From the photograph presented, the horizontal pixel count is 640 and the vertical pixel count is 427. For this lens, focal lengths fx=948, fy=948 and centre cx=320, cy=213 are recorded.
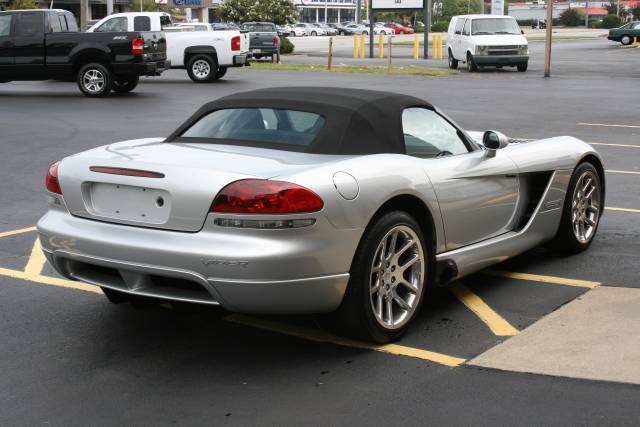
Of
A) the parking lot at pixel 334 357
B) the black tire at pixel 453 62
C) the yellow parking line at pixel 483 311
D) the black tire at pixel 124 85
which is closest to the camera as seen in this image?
the parking lot at pixel 334 357

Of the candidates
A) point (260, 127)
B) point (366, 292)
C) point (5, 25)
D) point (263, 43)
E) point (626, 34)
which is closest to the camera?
point (366, 292)

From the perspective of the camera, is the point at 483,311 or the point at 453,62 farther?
the point at 453,62

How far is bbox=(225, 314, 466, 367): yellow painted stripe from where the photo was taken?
480cm

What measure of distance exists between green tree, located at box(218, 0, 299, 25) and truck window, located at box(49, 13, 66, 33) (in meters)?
34.9

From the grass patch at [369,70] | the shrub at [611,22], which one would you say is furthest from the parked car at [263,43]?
the shrub at [611,22]

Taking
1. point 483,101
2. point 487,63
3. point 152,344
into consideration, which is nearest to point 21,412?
point 152,344

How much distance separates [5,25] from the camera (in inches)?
845

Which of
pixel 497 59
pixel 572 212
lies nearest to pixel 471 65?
pixel 497 59

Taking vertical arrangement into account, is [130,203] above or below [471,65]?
below

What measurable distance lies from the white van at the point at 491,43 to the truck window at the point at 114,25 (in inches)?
481

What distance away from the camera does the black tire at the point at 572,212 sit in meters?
6.72

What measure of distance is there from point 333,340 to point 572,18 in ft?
409

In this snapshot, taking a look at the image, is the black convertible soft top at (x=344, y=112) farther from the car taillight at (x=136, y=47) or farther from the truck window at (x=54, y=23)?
the truck window at (x=54, y=23)

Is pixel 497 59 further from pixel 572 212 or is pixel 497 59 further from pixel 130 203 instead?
pixel 130 203
